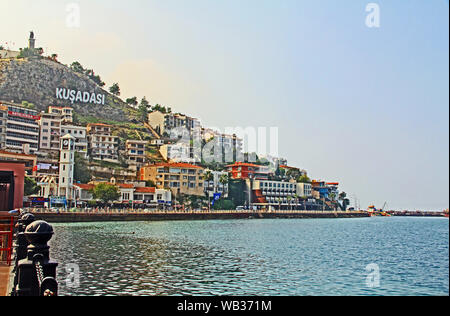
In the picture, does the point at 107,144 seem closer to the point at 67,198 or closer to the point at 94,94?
the point at 67,198

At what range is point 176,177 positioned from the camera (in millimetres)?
106250

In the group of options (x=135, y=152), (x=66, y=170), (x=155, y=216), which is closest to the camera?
(x=155, y=216)

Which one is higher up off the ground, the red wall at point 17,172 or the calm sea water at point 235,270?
the red wall at point 17,172

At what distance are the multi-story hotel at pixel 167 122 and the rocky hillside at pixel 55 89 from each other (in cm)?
1038

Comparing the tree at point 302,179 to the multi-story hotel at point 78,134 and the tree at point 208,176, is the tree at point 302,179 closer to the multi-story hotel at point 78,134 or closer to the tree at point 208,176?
the tree at point 208,176

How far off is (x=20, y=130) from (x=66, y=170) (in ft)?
76.6

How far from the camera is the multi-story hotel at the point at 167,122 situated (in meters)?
154

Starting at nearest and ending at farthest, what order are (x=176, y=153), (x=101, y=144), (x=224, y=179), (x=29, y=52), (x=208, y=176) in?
(x=208, y=176) → (x=224, y=179) → (x=101, y=144) → (x=176, y=153) → (x=29, y=52)

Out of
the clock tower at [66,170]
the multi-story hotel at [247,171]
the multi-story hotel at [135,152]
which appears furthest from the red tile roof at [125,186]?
Answer: the multi-story hotel at [247,171]

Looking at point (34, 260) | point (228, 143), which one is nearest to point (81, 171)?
point (228, 143)

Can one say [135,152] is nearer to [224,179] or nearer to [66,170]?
[224,179]

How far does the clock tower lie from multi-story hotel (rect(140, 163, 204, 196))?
22226 mm

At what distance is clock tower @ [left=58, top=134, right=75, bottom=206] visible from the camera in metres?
87.8
